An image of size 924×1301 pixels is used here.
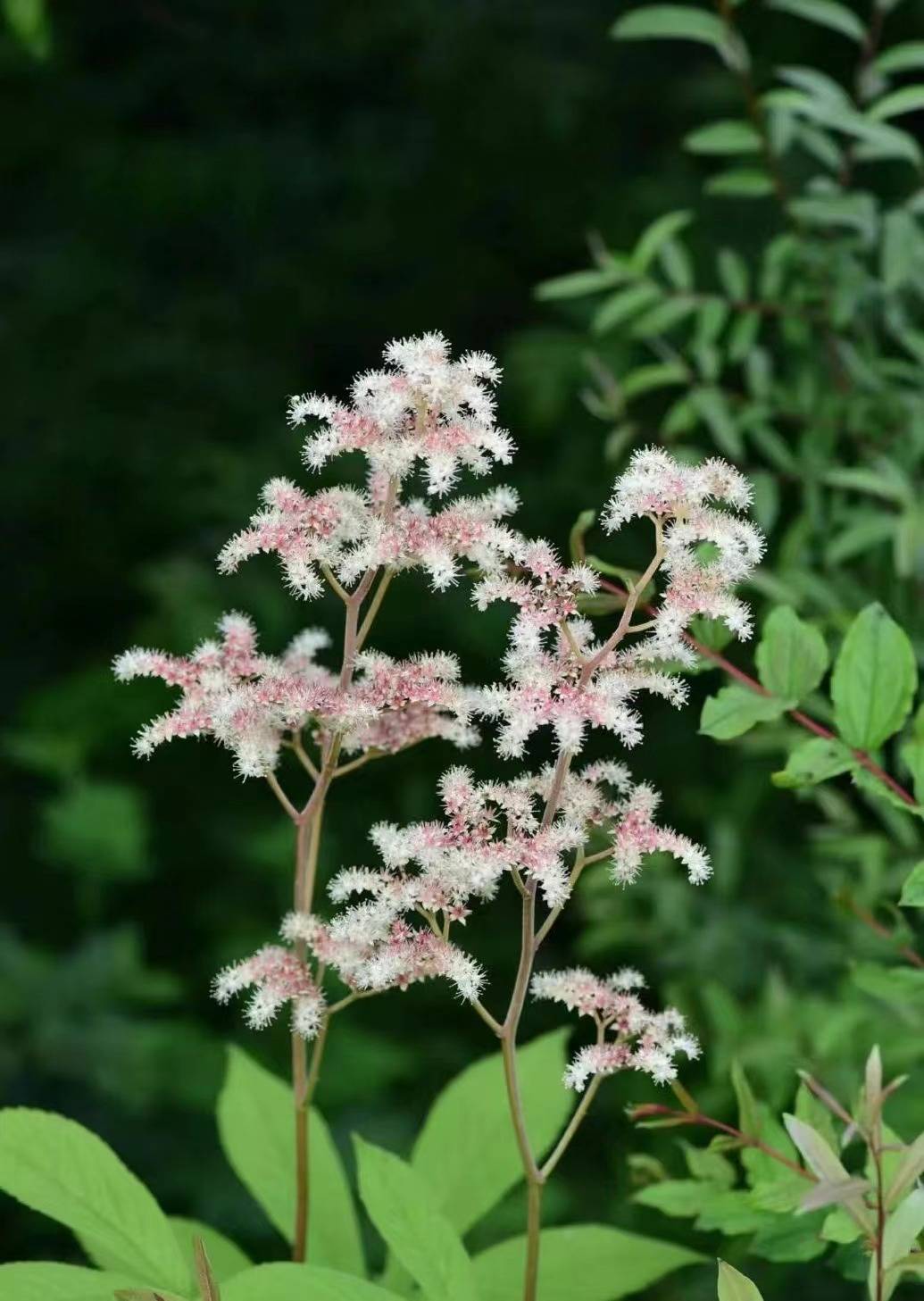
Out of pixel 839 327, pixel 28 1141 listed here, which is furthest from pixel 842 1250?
pixel 839 327

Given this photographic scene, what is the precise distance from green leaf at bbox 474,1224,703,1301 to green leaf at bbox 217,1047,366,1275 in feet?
0.32

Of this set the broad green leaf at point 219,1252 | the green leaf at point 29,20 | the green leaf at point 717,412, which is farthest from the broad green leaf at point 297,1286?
the green leaf at point 29,20

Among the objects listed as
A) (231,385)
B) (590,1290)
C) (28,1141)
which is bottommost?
(231,385)

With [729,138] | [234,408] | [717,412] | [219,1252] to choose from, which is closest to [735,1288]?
[219,1252]

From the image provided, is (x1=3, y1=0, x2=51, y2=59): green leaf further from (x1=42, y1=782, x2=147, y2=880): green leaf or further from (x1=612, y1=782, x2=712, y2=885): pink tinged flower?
(x1=42, y1=782, x2=147, y2=880): green leaf

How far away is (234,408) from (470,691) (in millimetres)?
2052

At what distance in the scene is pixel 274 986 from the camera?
0.82 metres

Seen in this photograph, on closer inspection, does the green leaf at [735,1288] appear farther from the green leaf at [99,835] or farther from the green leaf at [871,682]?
the green leaf at [99,835]

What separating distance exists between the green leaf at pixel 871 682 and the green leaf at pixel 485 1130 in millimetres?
322

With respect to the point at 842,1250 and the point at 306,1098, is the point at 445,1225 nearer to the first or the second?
the point at 306,1098

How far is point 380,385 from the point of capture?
74 centimetres

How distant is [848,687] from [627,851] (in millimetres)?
175

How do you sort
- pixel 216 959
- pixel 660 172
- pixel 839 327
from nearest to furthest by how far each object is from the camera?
pixel 839 327
pixel 216 959
pixel 660 172

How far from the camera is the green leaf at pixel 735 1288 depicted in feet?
2.22
